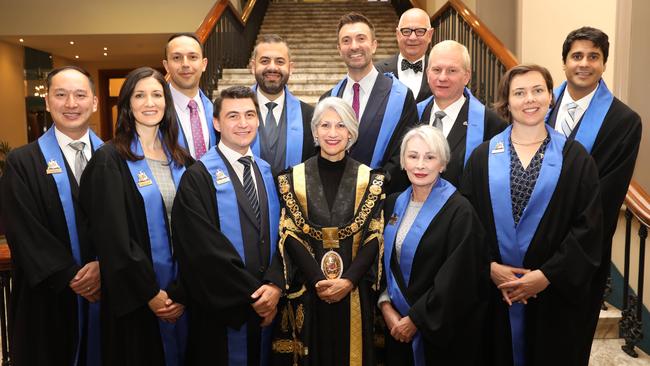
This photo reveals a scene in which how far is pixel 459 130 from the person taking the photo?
3.09 m

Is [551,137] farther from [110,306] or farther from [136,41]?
[136,41]

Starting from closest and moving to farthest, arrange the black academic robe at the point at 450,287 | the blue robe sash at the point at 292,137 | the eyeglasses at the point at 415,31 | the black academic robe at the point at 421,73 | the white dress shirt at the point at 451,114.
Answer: the black academic robe at the point at 450,287 < the white dress shirt at the point at 451,114 < the blue robe sash at the point at 292,137 < the black academic robe at the point at 421,73 < the eyeglasses at the point at 415,31

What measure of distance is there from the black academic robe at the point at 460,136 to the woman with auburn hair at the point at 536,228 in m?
0.25

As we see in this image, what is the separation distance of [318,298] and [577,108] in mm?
1752

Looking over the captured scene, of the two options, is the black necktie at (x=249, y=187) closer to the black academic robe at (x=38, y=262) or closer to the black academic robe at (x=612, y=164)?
the black academic robe at (x=38, y=262)

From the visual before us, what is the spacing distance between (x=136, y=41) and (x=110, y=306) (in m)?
11.7

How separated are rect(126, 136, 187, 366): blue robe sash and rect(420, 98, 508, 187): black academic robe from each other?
1446 mm

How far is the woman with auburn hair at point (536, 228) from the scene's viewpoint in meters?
2.55

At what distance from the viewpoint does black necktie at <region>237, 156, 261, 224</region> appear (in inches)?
108

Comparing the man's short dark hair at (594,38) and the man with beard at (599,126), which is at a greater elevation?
the man's short dark hair at (594,38)

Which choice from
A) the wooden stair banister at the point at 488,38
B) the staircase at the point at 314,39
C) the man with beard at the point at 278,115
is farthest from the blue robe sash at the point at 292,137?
the staircase at the point at 314,39

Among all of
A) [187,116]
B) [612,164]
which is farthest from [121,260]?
[612,164]

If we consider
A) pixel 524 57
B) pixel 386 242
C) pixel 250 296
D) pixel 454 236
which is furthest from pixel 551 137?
pixel 524 57

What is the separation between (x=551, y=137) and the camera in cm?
268
